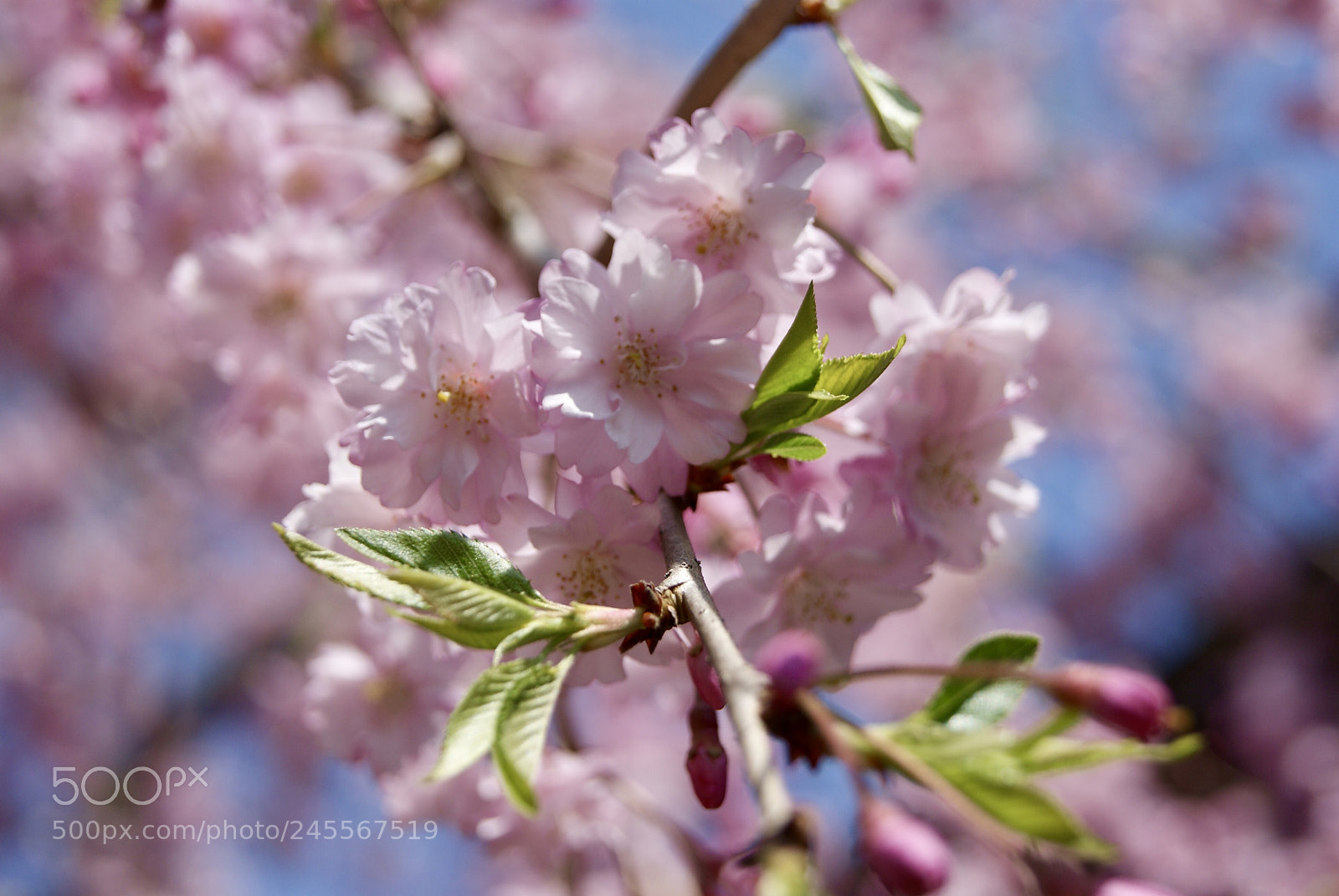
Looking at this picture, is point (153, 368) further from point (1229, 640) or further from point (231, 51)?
point (1229, 640)

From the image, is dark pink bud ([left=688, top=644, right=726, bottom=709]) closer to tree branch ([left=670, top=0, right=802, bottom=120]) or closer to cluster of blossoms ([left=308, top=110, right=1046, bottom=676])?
cluster of blossoms ([left=308, top=110, right=1046, bottom=676])

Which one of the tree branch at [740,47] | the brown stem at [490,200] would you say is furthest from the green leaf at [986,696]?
the brown stem at [490,200]

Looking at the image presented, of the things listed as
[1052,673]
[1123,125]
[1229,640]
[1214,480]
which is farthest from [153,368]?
[1229,640]

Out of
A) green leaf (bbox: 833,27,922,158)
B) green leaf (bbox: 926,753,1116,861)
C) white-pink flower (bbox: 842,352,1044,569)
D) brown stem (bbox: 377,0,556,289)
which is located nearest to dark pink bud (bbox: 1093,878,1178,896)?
green leaf (bbox: 926,753,1116,861)

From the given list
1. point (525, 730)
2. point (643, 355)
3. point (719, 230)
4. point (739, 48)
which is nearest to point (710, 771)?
point (525, 730)

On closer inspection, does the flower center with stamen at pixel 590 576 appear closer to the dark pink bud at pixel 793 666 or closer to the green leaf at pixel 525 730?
the green leaf at pixel 525 730

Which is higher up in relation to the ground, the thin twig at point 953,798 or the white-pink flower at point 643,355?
the white-pink flower at point 643,355
